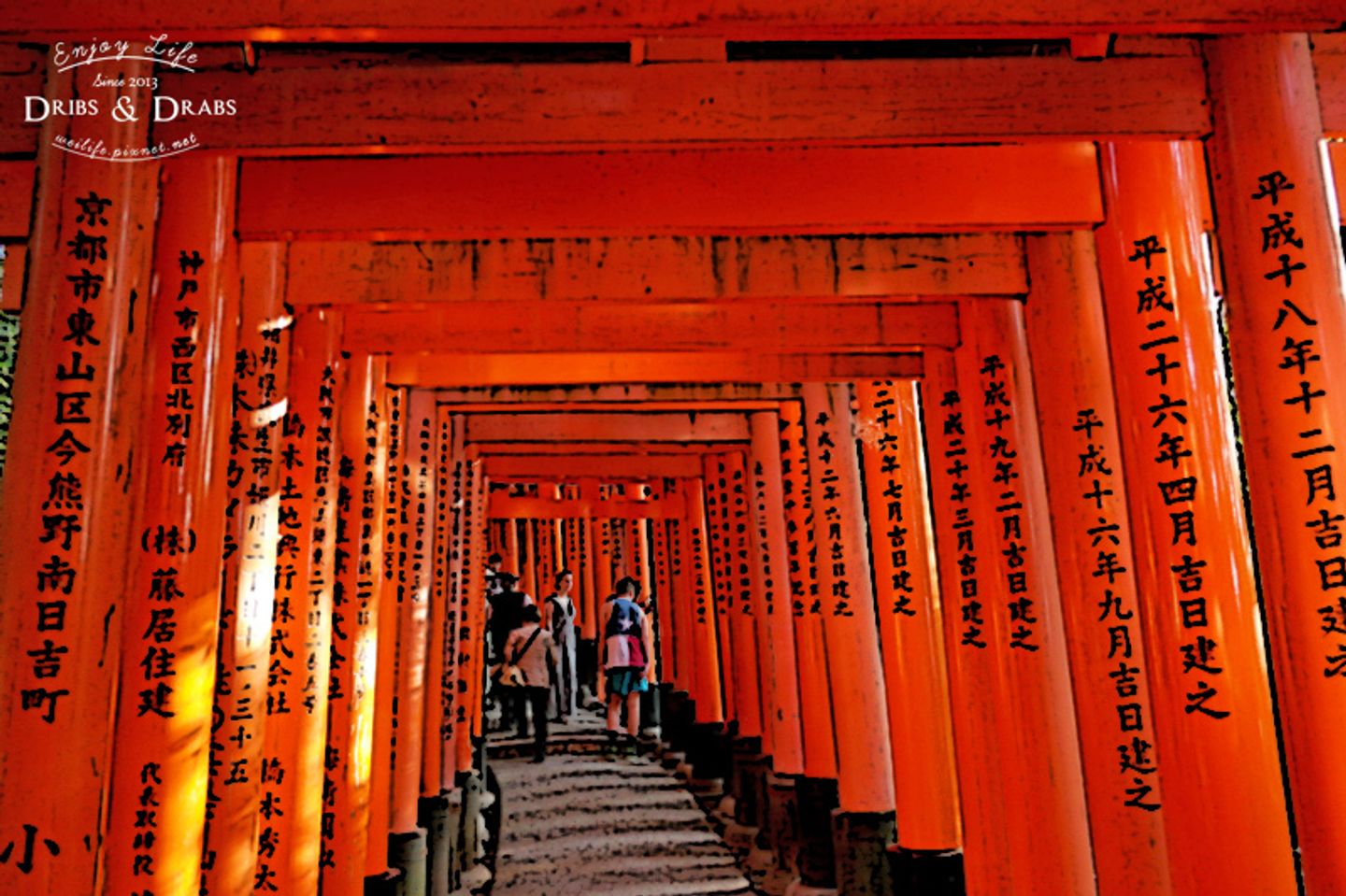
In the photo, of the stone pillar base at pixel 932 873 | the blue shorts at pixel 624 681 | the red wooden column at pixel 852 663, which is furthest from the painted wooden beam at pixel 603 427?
the blue shorts at pixel 624 681

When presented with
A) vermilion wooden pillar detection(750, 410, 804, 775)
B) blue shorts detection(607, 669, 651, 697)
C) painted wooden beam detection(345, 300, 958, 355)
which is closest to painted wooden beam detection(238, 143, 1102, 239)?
painted wooden beam detection(345, 300, 958, 355)

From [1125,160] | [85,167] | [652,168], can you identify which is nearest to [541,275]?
[652,168]

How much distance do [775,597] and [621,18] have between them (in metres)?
6.18

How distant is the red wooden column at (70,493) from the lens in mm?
2697

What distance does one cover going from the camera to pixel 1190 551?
127 inches

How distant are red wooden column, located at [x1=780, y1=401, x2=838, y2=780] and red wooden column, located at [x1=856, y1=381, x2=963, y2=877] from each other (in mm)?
1167

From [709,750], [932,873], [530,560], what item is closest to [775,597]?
[932,873]

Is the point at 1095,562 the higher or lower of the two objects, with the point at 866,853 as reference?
higher

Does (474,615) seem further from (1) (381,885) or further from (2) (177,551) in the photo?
(2) (177,551)

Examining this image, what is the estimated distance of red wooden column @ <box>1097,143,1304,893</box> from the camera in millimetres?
3090

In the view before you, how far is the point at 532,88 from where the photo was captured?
328 cm

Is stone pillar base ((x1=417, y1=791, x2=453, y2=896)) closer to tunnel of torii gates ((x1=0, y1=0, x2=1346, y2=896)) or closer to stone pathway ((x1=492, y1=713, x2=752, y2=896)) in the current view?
stone pathway ((x1=492, y1=713, x2=752, y2=896))

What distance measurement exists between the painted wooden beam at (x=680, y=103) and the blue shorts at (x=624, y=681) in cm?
1072

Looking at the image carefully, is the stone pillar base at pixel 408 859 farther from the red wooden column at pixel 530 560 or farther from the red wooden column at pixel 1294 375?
the red wooden column at pixel 530 560
